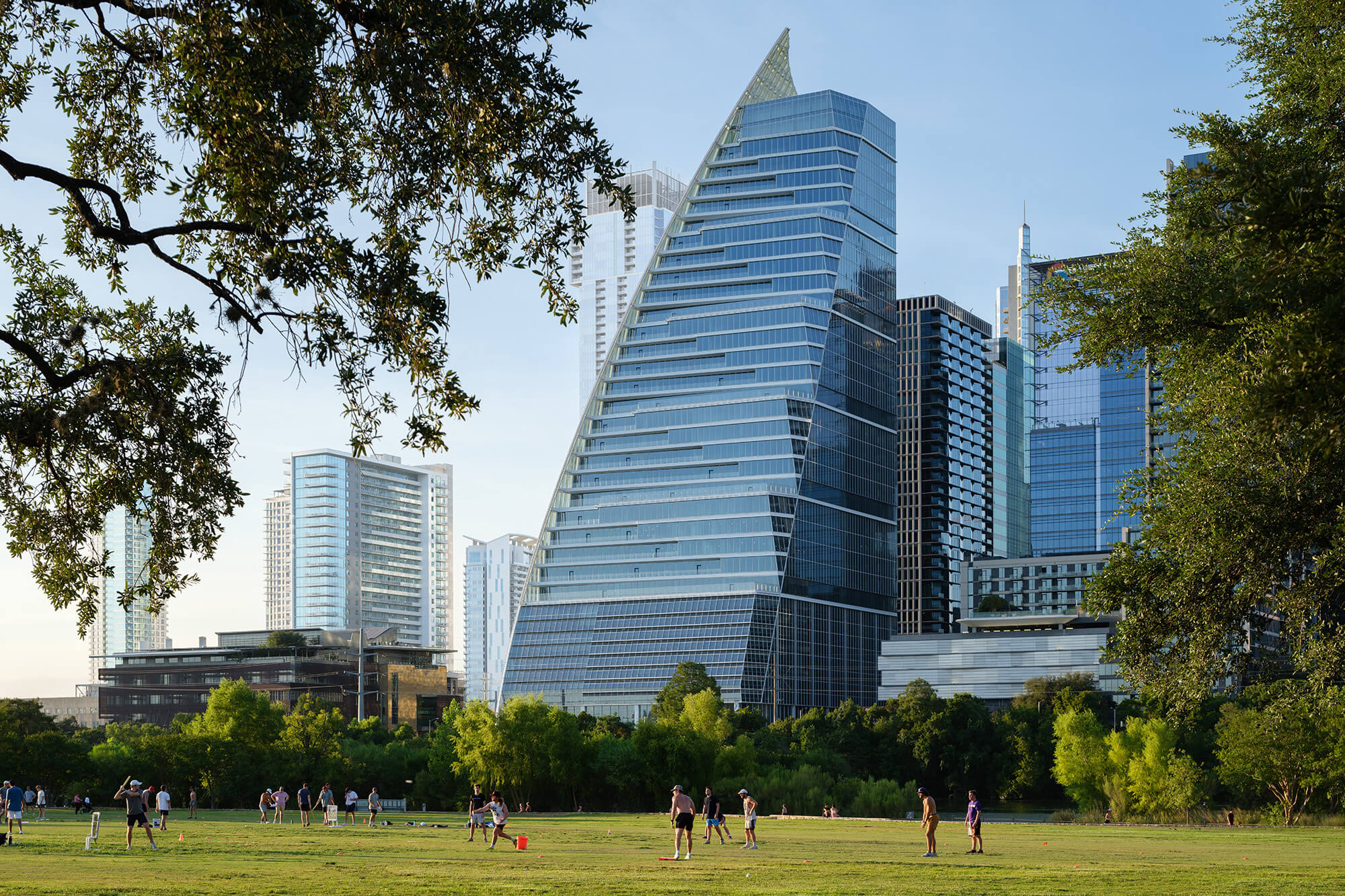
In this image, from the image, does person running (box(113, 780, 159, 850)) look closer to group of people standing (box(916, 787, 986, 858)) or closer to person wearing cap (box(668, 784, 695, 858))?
person wearing cap (box(668, 784, 695, 858))

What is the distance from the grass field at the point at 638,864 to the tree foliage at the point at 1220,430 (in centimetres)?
733

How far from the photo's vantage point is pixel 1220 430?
70.4ft

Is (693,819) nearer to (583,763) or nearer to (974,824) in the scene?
(974,824)

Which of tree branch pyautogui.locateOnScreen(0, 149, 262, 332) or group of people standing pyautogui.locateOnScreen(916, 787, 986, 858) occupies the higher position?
tree branch pyautogui.locateOnScreen(0, 149, 262, 332)

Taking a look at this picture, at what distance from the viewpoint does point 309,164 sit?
1323 centimetres

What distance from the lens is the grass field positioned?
2814 cm

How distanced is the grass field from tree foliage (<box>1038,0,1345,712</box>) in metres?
7.33

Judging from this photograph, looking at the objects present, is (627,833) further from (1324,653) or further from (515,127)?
(515,127)

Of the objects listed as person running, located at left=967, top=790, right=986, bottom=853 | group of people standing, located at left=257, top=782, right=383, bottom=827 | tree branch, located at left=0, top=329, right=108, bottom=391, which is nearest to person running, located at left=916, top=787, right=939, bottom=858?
person running, located at left=967, top=790, right=986, bottom=853

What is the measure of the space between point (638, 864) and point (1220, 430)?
831 inches

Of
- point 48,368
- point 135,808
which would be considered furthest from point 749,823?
point 48,368

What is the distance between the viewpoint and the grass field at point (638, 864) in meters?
28.1

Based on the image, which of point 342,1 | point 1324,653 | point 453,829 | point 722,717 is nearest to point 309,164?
point 342,1

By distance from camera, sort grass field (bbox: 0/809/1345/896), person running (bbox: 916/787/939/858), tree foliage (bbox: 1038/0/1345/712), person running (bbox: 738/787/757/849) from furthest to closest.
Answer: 1. person running (bbox: 738/787/757/849)
2. person running (bbox: 916/787/939/858)
3. grass field (bbox: 0/809/1345/896)
4. tree foliage (bbox: 1038/0/1345/712)
